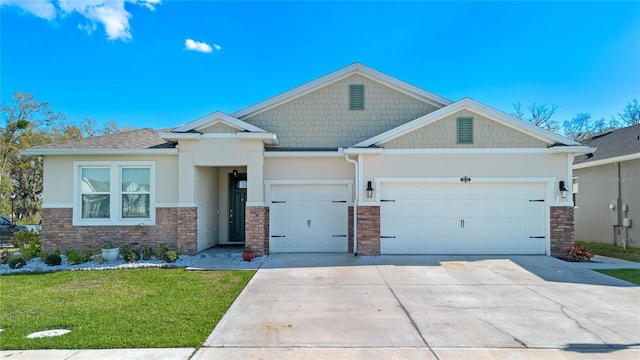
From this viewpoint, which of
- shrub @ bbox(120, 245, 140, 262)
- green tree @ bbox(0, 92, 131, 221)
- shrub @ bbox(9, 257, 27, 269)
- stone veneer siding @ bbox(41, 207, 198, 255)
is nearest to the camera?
shrub @ bbox(9, 257, 27, 269)

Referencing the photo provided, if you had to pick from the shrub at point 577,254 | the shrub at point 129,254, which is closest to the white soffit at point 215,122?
the shrub at point 129,254

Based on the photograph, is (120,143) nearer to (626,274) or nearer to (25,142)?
(626,274)

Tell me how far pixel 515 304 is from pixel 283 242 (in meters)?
6.76

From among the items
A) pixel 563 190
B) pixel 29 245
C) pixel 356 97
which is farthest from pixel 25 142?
pixel 563 190

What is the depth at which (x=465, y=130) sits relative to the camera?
35.6 ft

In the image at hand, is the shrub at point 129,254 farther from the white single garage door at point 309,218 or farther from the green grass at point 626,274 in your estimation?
the green grass at point 626,274

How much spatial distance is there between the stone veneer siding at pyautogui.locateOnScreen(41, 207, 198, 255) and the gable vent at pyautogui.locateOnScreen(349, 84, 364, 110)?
6318mm

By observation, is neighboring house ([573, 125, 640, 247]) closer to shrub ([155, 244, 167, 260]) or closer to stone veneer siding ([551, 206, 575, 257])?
stone veneer siding ([551, 206, 575, 257])

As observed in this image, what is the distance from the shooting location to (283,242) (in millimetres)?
11648

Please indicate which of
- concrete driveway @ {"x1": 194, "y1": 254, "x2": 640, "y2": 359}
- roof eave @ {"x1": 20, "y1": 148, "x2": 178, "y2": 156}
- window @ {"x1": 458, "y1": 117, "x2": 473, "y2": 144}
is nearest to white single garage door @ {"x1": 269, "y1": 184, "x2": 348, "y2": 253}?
concrete driveway @ {"x1": 194, "y1": 254, "x2": 640, "y2": 359}

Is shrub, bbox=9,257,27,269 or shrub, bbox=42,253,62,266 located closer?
shrub, bbox=9,257,27,269

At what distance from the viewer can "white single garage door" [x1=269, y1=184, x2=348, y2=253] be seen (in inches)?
459

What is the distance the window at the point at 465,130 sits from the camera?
35.6ft

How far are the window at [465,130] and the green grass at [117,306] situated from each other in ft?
22.2
